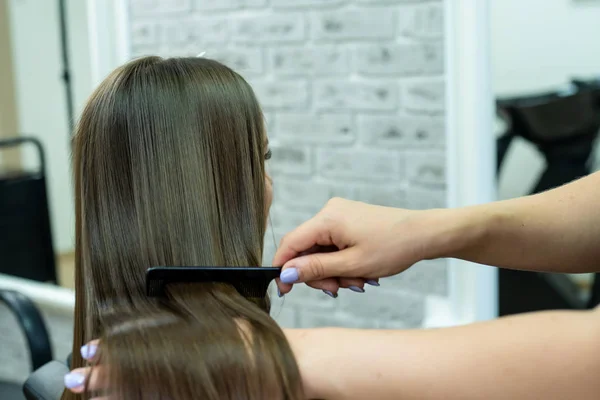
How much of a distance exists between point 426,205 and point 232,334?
789 millimetres

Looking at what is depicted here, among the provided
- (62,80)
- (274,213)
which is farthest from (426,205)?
(62,80)

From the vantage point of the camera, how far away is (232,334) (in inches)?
22.1

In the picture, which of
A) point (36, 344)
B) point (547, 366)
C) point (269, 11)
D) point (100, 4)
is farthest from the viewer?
point (100, 4)

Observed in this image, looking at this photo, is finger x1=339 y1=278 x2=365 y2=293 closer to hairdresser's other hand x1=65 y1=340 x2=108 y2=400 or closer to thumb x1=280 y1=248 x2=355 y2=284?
thumb x1=280 y1=248 x2=355 y2=284

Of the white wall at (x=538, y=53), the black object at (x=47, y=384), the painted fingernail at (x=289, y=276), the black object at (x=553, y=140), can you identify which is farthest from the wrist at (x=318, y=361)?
the black object at (x=553, y=140)

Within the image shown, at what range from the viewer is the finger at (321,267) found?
0.62 metres

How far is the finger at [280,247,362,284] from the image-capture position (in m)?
0.62

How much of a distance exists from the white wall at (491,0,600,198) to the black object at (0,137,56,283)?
4.48 ft

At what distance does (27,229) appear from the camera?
1933mm

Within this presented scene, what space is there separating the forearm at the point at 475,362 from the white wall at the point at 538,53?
3.57 ft

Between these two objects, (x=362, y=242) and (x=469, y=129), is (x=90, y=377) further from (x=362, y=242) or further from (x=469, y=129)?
(x=469, y=129)

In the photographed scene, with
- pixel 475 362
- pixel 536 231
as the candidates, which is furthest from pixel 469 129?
pixel 475 362

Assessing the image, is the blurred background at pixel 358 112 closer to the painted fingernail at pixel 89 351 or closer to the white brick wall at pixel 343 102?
the white brick wall at pixel 343 102

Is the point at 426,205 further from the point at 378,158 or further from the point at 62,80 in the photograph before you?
the point at 62,80
